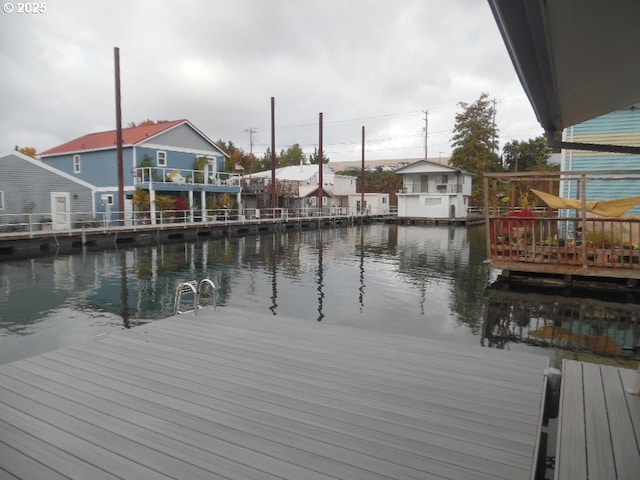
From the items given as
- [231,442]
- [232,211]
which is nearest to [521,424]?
[231,442]

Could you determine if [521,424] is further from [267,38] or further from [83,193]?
[83,193]

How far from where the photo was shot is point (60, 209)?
2689 centimetres

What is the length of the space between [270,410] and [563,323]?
835cm

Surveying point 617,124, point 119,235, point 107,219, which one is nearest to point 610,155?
point 617,124

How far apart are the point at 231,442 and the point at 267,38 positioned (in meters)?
18.2

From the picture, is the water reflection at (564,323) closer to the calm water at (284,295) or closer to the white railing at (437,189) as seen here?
the calm water at (284,295)

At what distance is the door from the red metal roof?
6.07 metres

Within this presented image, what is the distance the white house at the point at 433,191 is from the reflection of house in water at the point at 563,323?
3772 centimetres

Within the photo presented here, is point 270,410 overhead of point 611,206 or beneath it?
beneath

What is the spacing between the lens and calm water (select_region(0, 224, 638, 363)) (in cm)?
925

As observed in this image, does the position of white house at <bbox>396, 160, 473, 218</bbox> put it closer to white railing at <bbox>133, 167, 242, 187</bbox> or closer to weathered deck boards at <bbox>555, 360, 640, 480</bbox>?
white railing at <bbox>133, 167, 242, 187</bbox>

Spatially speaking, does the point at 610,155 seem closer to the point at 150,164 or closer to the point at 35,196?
the point at 150,164

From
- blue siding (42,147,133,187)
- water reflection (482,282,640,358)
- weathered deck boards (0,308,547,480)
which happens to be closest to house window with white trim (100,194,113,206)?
blue siding (42,147,133,187)

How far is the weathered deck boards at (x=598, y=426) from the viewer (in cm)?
284
